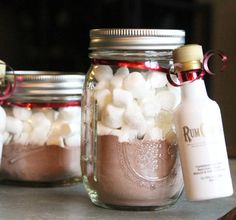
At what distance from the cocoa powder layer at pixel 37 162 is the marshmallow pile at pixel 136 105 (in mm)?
126

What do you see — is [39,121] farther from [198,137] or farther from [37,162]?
[198,137]

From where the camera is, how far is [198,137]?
24.4 inches

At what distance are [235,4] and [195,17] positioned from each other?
215 millimetres

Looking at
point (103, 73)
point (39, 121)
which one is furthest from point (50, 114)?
point (103, 73)

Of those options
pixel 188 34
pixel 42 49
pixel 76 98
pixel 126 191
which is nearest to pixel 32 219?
pixel 126 191

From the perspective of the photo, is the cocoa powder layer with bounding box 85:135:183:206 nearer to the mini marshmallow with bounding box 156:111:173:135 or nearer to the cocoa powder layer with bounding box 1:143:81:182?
the mini marshmallow with bounding box 156:111:173:135

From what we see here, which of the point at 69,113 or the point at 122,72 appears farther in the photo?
the point at 69,113

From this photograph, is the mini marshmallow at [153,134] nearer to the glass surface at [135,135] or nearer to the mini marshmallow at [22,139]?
the glass surface at [135,135]

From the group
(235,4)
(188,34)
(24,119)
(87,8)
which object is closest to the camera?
(24,119)

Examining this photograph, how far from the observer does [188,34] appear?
1789 mm

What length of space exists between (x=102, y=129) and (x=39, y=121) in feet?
0.44

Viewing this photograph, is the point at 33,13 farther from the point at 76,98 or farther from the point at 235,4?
the point at 76,98

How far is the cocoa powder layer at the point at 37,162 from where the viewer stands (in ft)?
2.51

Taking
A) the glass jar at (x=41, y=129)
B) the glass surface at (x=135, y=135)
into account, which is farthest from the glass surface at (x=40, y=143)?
the glass surface at (x=135, y=135)
